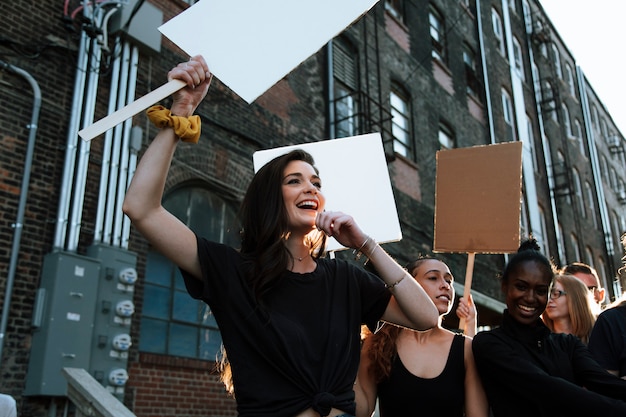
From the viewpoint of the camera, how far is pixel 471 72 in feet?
54.6

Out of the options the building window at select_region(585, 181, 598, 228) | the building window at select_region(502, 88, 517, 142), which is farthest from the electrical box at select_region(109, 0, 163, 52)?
the building window at select_region(585, 181, 598, 228)

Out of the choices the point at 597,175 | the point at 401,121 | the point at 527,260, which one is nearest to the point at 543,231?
the point at 401,121

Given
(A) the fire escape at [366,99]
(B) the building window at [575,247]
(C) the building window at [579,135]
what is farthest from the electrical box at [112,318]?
(C) the building window at [579,135]

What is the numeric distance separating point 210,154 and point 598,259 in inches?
741

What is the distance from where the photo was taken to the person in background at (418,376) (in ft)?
9.05

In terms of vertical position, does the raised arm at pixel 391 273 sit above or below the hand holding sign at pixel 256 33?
below

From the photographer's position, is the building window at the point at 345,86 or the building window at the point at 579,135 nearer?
the building window at the point at 345,86

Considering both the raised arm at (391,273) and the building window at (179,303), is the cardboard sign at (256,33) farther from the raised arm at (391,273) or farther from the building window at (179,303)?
the building window at (179,303)

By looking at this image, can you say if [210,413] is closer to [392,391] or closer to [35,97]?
[35,97]

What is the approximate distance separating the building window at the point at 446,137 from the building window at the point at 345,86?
346cm

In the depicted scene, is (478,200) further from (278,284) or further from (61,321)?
(61,321)

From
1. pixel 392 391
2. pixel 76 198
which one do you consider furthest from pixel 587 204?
pixel 392 391

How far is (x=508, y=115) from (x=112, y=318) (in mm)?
14646

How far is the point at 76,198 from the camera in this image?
20.6 feet
